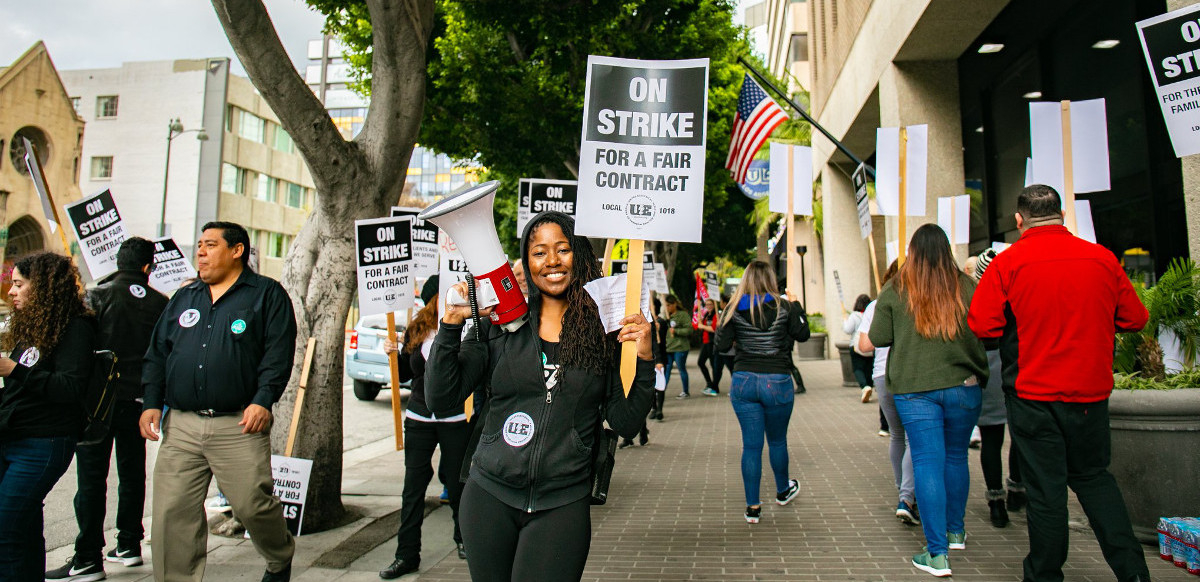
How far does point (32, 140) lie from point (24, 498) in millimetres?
35513

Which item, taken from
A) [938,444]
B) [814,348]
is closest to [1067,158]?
[938,444]

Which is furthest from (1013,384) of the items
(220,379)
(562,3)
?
(562,3)

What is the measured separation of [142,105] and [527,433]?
46.1 meters

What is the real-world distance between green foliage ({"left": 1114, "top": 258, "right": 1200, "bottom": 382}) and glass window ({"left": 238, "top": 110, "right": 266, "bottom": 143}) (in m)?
44.1

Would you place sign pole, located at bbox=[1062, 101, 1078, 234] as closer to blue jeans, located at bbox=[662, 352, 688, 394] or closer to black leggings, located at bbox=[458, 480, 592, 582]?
black leggings, located at bbox=[458, 480, 592, 582]

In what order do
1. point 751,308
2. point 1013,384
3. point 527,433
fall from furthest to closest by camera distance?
1. point 751,308
2. point 1013,384
3. point 527,433

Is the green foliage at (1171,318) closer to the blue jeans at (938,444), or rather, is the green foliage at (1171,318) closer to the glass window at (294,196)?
the blue jeans at (938,444)

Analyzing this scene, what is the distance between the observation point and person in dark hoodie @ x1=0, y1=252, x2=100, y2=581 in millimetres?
3695

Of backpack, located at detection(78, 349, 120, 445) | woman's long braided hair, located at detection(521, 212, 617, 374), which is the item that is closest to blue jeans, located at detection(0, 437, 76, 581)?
backpack, located at detection(78, 349, 120, 445)

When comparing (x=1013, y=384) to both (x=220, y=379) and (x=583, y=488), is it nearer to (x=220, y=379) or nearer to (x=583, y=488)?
(x=583, y=488)

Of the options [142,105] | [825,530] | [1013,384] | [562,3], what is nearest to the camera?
[1013,384]

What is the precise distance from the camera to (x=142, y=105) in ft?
135

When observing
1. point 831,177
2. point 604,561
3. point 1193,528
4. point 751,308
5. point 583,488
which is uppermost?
point 831,177

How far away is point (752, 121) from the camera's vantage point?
12.1 meters
